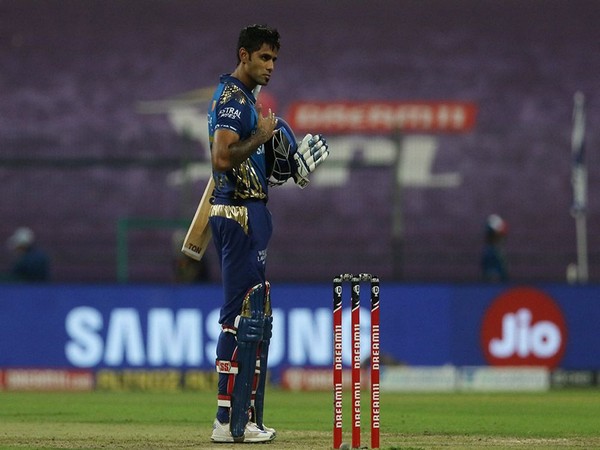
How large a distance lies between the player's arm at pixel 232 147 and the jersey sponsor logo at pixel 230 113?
0.09 m

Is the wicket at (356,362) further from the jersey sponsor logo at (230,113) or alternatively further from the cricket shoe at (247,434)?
the jersey sponsor logo at (230,113)

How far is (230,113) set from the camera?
325 inches

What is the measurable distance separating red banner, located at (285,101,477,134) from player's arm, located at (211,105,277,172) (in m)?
16.3

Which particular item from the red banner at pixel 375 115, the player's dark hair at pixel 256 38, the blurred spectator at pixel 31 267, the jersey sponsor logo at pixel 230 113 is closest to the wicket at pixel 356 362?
the jersey sponsor logo at pixel 230 113

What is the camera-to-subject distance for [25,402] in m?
13.3

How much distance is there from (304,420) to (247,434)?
2525 mm

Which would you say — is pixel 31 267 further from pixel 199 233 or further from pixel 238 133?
pixel 238 133

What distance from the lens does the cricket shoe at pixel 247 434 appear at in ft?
27.4

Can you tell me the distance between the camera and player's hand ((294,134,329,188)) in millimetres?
8500

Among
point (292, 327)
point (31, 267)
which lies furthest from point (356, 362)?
point (31, 267)

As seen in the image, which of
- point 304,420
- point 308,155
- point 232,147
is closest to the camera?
point 232,147

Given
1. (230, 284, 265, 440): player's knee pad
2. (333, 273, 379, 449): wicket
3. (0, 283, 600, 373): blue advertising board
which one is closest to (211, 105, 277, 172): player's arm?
(230, 284, 265, 440): player's knee pad

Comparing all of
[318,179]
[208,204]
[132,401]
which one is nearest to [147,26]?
[318,179]

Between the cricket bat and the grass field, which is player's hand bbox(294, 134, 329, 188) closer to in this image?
the cricket bat
